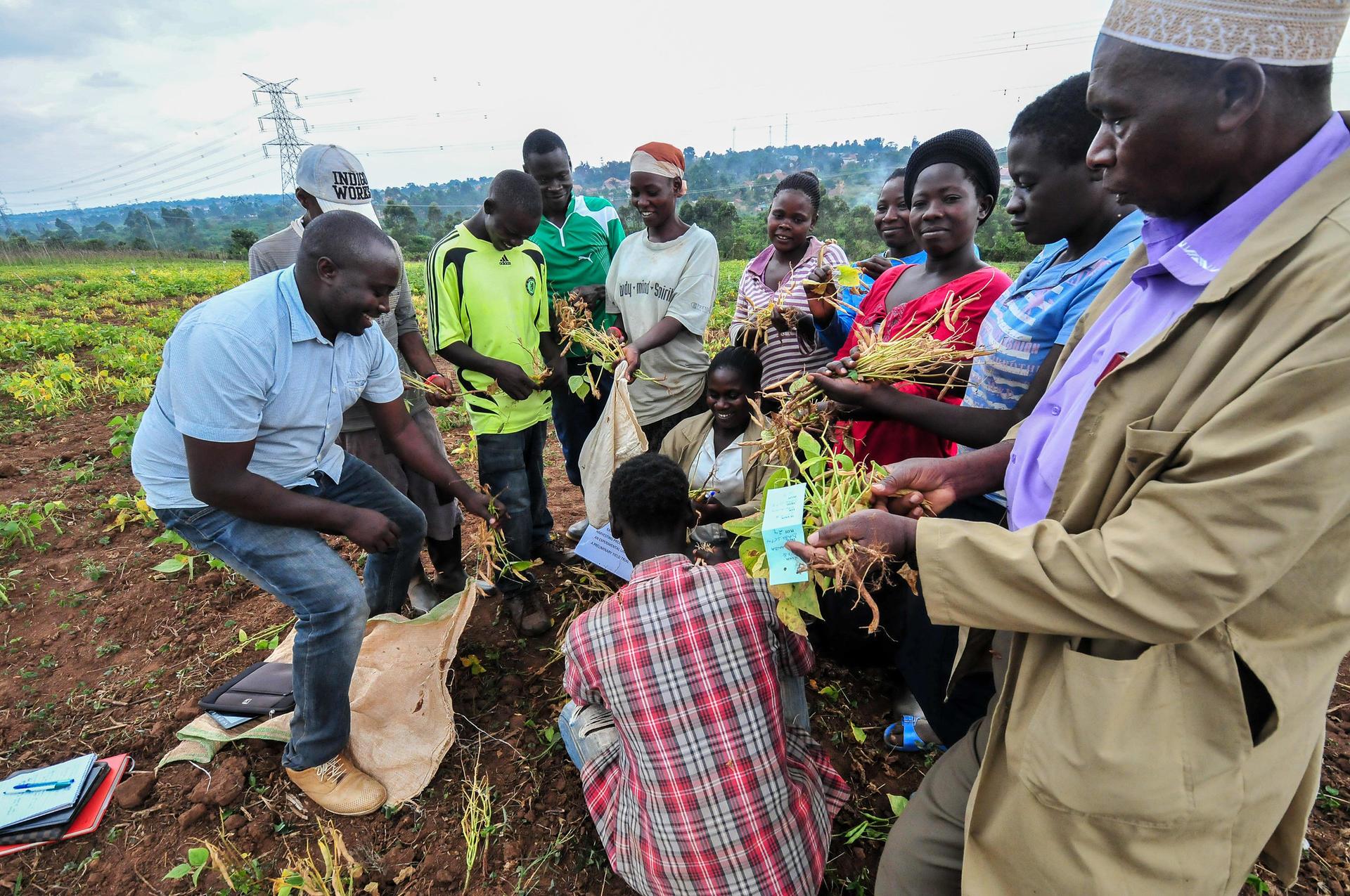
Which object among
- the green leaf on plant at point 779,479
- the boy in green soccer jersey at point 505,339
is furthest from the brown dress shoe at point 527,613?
the green leaf on plant at point 779,479

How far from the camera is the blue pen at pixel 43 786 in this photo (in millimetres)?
2510

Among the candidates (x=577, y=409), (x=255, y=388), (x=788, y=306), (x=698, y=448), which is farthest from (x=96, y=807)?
(x=788, y=306)

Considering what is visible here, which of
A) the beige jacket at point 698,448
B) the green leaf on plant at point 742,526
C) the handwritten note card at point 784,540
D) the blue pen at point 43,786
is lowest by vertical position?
the blue pen at point 43,786

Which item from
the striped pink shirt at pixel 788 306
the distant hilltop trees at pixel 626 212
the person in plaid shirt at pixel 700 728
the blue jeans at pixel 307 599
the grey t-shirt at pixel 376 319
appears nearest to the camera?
the person in plaid shirt at pixel 700 728

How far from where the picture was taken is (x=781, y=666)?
215 cm

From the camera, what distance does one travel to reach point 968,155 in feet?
7.92

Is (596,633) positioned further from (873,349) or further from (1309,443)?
(1309,443)

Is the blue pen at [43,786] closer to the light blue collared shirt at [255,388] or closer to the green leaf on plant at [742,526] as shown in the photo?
the light blue collared shirt at [255,388]

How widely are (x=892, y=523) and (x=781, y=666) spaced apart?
1.00 metres

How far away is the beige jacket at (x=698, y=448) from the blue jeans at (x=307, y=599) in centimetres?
159

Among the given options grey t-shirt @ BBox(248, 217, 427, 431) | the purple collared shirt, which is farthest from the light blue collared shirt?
the purple collared shirt

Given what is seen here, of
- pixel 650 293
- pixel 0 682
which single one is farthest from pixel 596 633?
pixel 0 682

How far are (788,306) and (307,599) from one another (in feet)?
7.97

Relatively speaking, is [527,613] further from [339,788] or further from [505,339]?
[505,339]
